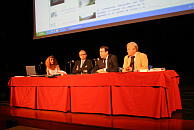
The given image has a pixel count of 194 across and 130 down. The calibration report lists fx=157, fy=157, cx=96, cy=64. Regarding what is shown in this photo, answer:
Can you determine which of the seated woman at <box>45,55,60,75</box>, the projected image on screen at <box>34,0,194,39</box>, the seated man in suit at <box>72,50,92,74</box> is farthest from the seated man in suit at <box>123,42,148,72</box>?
the seated woman at <box>45,55,60,75</box>

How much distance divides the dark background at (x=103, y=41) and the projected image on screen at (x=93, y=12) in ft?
1.64

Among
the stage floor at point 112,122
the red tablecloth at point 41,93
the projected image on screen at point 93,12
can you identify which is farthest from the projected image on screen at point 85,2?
the stage floor at point 112,122

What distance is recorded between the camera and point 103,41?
4164 mm

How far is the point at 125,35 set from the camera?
12.7 feet

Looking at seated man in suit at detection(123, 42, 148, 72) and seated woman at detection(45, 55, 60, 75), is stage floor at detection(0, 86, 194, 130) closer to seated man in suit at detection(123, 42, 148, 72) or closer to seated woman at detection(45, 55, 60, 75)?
seated man in suit at detection(123, 42, 148, 72)

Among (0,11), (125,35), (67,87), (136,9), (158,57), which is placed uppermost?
(0,11)

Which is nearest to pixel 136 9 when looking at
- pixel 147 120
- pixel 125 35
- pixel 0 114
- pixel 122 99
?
pixel 125 35

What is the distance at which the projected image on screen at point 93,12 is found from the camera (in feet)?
9.38

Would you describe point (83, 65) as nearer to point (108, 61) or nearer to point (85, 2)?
point (108, 61)

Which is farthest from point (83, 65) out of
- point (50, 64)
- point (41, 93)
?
point (41, 93)

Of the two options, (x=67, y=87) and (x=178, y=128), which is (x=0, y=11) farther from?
(x=178, y=128)

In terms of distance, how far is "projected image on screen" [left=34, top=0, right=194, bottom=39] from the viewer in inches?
113

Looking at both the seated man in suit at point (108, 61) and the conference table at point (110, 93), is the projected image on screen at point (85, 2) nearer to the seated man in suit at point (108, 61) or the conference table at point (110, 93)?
the seated man in suit at point (108, 61)

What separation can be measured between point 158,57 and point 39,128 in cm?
270
